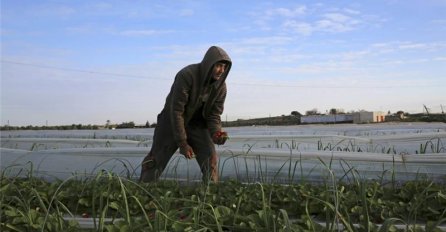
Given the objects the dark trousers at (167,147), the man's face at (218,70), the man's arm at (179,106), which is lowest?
the dark trousers at (167,147)

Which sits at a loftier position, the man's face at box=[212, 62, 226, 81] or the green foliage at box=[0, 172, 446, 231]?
the man's face at box=[212, 62, 226, 81]

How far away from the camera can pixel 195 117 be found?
333cm

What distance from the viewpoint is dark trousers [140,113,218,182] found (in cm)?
323

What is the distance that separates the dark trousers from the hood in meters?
0.43

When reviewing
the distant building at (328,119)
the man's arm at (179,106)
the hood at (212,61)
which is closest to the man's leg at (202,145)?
the man's arm at (179,106)

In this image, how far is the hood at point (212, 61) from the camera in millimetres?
Result: 2936

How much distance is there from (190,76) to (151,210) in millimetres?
1298

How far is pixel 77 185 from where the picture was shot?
2.45m

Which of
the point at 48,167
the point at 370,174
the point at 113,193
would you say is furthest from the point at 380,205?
the point at 48,167

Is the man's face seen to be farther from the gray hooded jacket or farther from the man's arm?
the man's arm

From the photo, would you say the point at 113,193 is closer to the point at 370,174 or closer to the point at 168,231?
the point at 168,231

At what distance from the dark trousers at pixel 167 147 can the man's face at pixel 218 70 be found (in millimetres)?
454

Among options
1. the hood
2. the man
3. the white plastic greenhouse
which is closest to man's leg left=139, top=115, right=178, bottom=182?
the man

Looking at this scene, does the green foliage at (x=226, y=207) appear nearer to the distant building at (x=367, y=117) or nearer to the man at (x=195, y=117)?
the man at (x=195, y=117)
